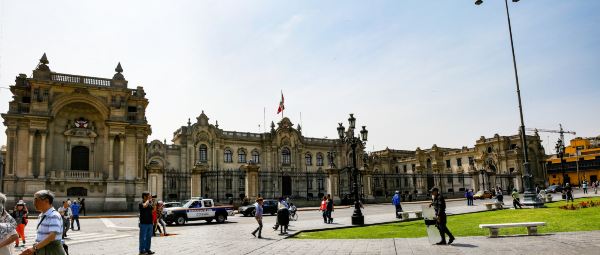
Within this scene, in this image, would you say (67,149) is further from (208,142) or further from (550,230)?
(550,230)

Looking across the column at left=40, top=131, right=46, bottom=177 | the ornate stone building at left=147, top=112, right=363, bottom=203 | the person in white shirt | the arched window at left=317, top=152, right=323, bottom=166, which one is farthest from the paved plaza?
the arched window at left=317, top=152, right=323, bottom=166

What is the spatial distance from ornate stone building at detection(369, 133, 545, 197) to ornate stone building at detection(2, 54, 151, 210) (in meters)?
36.2

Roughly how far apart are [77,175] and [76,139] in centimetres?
336

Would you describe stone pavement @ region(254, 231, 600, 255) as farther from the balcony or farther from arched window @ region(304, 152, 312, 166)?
arched window @ region(304, 152, 312, 166)

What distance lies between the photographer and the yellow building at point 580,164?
8656cm

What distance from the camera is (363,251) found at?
11.4 metres

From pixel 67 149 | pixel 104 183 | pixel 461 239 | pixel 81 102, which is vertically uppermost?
pixel 81 102

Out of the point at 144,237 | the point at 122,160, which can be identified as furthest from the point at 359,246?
the point at 122,160

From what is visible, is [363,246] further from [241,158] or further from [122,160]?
[241,158]

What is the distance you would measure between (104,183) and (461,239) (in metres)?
34.7

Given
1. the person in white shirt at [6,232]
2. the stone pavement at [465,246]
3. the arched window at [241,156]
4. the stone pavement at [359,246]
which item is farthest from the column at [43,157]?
the person in white shirt at [6,232]

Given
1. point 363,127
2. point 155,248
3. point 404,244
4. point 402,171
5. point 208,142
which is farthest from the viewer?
point 402,171

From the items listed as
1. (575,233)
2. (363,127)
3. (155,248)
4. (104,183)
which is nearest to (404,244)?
(575,233)

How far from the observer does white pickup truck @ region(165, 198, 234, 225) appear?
24.5m
